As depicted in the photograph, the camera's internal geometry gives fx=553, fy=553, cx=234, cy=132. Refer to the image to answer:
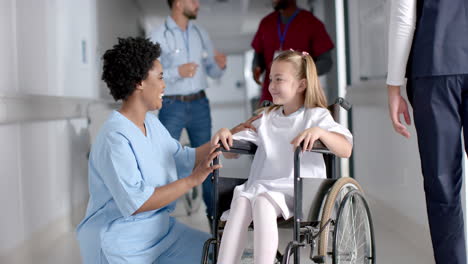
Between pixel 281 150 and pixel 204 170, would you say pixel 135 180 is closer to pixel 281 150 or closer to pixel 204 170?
pixel 204 170

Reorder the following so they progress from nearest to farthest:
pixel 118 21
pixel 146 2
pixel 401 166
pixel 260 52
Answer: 1. pixel 401 166
2. pixel 260 52
3. pixel 118 21
4. pixel 146 2

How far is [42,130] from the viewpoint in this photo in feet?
9.59

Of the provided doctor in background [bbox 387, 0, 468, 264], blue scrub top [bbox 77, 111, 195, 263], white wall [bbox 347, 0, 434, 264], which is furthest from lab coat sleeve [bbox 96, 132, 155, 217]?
white wall [bbox 347, 0, 434, 264]

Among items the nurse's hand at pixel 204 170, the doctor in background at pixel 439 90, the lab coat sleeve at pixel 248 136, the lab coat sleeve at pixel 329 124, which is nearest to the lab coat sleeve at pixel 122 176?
the nurse's hand at pixel 204 170

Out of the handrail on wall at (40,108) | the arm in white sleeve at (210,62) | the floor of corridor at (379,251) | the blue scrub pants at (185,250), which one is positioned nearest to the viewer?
the blue scrub pants at (185,250)

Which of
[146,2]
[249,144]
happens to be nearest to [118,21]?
[146,2]

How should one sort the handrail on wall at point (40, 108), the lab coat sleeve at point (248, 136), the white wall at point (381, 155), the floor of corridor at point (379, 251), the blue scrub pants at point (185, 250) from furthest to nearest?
the white wall at point (381, 155), the floor of corridor at point (379, 251), the handrail on wall at point (40, 108), the lab coat sleeve at point (248, 136), the blue scrub pants at point (185, 250)

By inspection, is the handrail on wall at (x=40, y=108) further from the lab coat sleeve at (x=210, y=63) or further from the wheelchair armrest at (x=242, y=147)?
the wheelchair armrest at (x=242, y=147)

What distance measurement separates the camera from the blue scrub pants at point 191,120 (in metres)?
3.15

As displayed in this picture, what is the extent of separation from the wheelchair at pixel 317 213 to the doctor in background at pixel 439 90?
0.26 metres

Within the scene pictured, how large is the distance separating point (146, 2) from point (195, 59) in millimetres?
4648

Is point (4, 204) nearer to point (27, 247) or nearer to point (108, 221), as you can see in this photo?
point (27, 247)

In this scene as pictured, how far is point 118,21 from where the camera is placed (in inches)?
230

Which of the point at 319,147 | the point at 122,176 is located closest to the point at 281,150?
the point at 319,147
